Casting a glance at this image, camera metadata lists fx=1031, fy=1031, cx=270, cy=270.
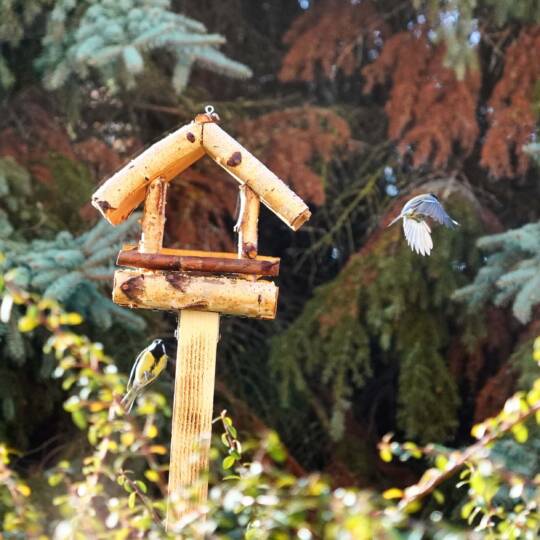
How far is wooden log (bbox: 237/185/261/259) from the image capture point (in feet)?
5.70

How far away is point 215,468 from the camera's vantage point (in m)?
2.85

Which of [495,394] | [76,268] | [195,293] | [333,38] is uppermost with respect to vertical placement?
[333,38]

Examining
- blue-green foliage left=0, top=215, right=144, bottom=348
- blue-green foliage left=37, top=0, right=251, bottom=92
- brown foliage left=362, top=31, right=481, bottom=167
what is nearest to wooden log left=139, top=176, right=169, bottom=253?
blue-green foliage left=0, top=215, right=144, bottom=348

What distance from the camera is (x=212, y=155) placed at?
1752 millimetres

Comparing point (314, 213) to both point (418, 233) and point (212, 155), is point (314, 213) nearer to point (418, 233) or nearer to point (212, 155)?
point (418, 233)

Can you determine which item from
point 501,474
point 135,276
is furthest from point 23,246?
point 501,474

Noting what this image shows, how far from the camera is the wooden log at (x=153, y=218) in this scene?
5.72 ft

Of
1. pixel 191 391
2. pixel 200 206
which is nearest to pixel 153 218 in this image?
pixel 191 391

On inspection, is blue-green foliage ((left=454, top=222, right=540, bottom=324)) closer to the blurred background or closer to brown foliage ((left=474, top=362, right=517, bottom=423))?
the blurred background

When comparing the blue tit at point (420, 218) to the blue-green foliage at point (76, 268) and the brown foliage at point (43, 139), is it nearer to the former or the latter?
the blue-green foliage at point (76, 268)

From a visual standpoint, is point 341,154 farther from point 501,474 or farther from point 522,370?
point 501,474

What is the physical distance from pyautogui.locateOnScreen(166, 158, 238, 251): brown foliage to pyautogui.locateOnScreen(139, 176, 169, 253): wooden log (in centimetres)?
149

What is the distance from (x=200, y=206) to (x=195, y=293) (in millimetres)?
1648

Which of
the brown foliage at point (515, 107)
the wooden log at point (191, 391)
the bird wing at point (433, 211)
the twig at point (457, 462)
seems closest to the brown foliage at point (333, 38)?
the brown foliage at point (515, 107)
